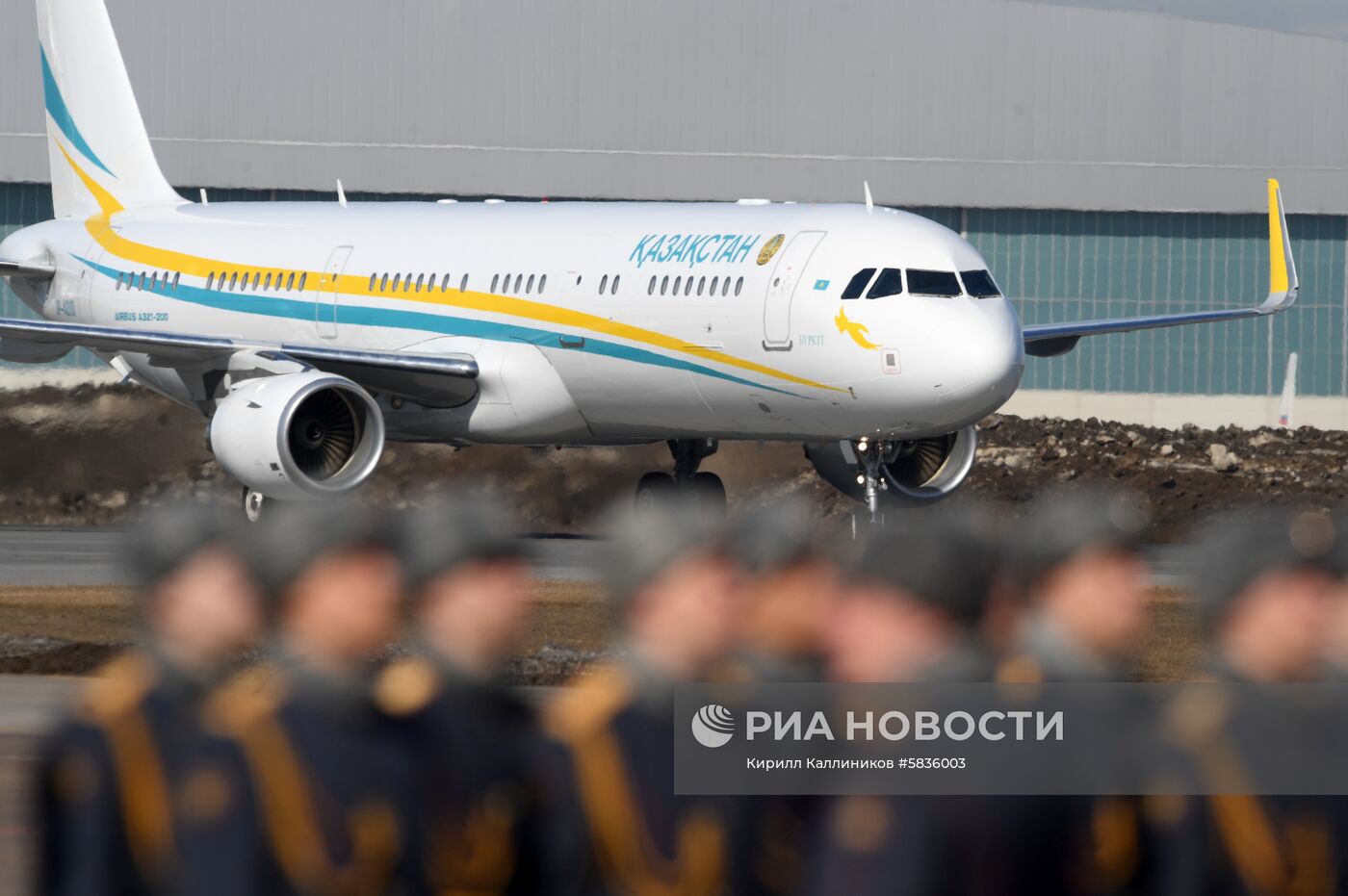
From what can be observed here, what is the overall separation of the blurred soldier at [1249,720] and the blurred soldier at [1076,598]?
0.55 feet

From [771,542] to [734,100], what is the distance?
41.2 metres

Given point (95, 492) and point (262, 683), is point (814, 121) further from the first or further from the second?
→ point (262, 683)

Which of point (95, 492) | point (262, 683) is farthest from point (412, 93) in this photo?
point (262, 683)

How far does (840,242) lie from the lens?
2230cm

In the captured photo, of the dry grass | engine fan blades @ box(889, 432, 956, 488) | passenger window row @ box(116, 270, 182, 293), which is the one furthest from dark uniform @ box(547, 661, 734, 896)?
passenger window row @ box(116, 270, 182, 293)

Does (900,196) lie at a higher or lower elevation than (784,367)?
higher

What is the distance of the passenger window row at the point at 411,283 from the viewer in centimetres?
2564

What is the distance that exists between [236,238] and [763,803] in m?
24.3

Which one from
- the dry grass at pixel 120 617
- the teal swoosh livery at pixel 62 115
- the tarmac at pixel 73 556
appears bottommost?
the dry grass at pixel 120 617

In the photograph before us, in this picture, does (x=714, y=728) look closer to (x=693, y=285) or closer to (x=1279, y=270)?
(x=693, y=285)

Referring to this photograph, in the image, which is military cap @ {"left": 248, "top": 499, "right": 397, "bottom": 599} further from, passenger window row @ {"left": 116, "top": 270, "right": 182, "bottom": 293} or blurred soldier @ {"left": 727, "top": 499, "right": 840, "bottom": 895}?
passenger window row @ {"left": 116, "top": 270, "right": 182, "bottom": 293}

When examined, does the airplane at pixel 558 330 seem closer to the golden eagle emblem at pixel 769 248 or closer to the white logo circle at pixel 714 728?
the golden eagle emblem at pixel 769 248

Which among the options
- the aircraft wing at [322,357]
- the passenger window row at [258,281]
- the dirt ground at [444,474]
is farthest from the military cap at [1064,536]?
the dirt ground at [444,474]

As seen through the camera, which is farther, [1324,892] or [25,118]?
[25,118]
